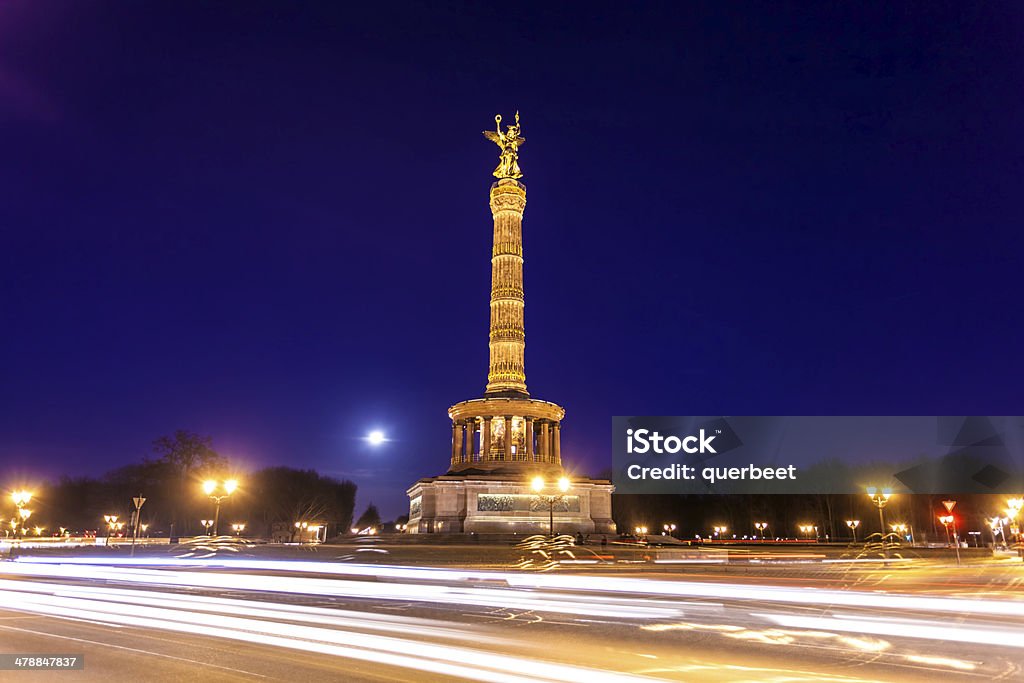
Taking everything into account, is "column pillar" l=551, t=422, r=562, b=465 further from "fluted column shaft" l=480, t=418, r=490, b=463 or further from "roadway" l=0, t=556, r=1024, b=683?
"roadway" l=0, t=556, r=1024, b=683

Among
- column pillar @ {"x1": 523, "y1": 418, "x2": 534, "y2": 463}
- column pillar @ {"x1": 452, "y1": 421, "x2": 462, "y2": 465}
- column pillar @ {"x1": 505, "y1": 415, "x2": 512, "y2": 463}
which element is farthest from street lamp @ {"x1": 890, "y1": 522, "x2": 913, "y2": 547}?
column pillar @ {"x1": 452, "y1": 421, "x2": 462, "y2": 465}

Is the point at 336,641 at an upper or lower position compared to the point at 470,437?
lower

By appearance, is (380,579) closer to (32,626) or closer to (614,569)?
(614,569)

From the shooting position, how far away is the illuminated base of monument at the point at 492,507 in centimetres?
4200

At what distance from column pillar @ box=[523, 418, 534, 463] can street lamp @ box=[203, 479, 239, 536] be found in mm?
17653

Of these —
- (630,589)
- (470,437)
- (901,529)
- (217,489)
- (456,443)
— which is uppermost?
(470,437)

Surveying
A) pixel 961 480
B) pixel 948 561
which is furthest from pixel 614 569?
pixel 961 480

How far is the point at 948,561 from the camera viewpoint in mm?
34750

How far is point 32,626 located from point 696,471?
7360cm

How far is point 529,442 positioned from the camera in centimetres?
4797

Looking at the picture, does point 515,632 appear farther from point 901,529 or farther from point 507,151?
point 901,529

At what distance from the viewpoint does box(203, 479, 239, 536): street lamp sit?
3028 cm

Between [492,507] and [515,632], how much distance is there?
111 feet

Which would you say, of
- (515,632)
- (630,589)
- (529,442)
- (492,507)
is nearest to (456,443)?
(529,442)
